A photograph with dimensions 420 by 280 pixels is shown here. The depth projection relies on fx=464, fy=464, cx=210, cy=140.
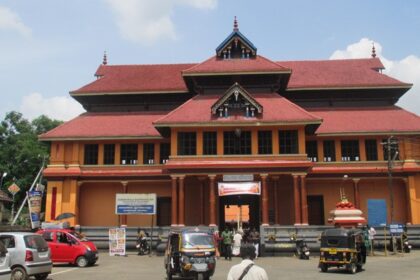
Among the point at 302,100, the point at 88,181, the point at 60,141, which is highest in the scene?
the point at 302,100

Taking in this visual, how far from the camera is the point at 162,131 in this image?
32406mm

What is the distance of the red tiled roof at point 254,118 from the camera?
30.6m

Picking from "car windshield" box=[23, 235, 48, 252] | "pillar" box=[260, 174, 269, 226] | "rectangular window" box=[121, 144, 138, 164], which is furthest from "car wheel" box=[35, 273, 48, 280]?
"rectangular window" box=[121, 144, 138, 164]

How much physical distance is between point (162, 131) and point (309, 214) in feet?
40.6

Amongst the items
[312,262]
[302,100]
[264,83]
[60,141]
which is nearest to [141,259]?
[312,262]

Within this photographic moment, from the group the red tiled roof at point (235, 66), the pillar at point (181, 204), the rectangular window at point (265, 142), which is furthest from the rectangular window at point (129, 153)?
the rectangular window at point (265, 142)

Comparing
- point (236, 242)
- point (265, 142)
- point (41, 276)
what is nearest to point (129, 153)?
point (265, 142)

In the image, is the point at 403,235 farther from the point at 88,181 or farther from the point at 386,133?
the point at 88,181

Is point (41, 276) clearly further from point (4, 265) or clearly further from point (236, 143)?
point (236, 143)

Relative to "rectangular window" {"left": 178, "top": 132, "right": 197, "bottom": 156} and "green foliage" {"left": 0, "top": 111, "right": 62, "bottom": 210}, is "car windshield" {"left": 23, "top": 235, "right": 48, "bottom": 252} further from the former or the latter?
"green foliage" {"left": 0, "top": 111, "right": 62, "bottom": 210}

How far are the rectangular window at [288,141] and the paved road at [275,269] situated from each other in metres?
8.00

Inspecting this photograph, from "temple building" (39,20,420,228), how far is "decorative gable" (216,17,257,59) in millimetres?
76

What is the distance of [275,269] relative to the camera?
64.9ft

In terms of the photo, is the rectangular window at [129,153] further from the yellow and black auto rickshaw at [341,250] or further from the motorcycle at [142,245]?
the yellow and black auto rickshaw at [341,250]
